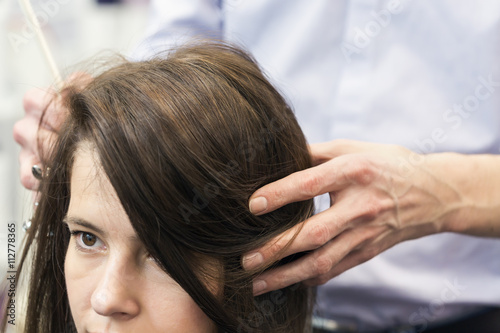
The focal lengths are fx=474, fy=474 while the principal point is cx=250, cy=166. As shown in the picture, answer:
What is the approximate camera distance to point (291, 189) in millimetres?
762

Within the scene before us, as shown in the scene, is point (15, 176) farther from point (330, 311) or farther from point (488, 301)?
point (488, 301)

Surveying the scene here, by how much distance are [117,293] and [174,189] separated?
18 cm

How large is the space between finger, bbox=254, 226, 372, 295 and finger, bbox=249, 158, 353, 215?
0.35ft

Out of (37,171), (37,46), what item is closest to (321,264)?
(37,171)

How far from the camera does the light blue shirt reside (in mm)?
1060

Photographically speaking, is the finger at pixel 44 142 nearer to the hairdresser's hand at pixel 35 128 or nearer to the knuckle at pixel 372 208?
the hairdresser's hand at pixel 35 128

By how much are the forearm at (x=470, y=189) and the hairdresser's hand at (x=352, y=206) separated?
0.01m

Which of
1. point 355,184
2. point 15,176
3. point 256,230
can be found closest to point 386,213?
point 355,184

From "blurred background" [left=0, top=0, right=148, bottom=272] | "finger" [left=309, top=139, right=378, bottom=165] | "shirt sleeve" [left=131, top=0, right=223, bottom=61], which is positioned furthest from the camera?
Answer: "blurred background" [left=0, top=0, right=148, bottom=272]

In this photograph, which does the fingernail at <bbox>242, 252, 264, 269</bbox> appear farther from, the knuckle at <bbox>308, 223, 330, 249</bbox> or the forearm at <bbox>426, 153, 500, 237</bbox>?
the forearm at <bbox>426, 153, 500, 237</bbox>

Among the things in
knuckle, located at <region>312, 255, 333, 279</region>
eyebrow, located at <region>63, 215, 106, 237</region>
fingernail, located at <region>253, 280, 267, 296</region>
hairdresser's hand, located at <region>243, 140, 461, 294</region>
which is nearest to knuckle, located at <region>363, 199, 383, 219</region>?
hairdresser's hand, located at <region>243, 140, 461, 294</region>

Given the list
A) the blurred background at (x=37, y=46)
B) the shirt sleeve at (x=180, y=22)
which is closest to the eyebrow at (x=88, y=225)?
the shirt sleeve at (x=180, y=22)

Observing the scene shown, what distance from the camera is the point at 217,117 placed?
2.52ft

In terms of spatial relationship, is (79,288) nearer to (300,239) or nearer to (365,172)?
(300,239)
